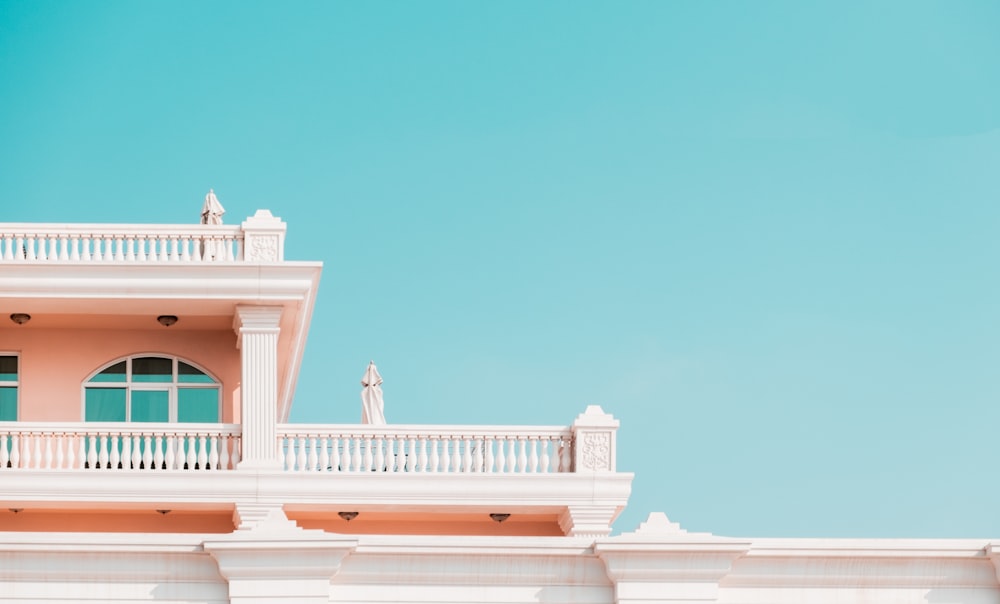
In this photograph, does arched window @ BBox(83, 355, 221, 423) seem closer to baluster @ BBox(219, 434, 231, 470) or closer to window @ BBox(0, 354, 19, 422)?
window @ BBox(0, 354, 19, 422)

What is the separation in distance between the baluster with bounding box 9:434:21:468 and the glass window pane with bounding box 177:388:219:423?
2.74 metres

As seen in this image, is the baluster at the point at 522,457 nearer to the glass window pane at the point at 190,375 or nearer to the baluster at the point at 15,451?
the glass window pane at the point at 190,375

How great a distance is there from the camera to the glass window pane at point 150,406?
28594 millimetres

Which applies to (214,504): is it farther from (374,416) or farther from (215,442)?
(374,416)

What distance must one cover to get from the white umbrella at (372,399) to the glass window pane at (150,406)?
3.30m

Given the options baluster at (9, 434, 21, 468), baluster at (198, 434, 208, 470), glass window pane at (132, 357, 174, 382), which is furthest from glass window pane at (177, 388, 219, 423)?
baluster at (9, 434, 21, 468)

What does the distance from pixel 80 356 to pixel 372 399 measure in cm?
491

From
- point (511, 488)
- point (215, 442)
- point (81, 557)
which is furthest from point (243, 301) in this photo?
point (81, 557)

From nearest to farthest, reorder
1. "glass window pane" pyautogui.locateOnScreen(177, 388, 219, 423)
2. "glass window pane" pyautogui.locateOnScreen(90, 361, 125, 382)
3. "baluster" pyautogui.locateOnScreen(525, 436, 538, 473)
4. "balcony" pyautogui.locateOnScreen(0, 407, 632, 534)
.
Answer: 1. "balcony" pyautogui.locateOnScreen(0, 407, 632, 534)
2. "baluster" pyautogui.locateOnScreen(525, 436, 538, 473)
3. "glass window pane" pyautogui.locateOnScreen(177, 388, 219, 423)
4. "glass window pane" pyautogui.locateOnScreen(90, 361, 125, 382)

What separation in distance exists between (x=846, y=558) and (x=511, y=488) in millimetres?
12589

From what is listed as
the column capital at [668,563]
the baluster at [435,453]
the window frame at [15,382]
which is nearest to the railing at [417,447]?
the baluster at [435,453]

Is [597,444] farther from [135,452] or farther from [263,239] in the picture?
[135,452]

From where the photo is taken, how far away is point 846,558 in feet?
49.7

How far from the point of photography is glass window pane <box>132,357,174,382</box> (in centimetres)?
2905
